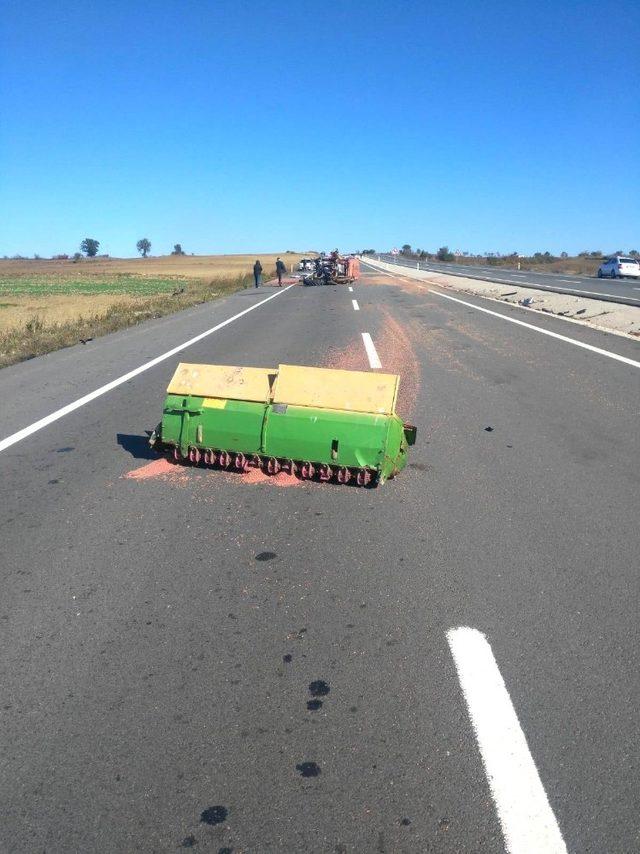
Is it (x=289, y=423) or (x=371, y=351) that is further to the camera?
(x=371, y=351)

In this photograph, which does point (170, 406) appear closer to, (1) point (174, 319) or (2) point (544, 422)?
(2) point (544, 422)

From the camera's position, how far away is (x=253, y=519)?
16.1 ft

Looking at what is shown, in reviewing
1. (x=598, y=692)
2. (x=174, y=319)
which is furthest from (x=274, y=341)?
(x=598, y=692)

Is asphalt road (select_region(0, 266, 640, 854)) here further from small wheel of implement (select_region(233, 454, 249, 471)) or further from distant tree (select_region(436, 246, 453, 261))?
distant tree (select_region(436, 246, 453, 261))

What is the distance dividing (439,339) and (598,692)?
12.5 m

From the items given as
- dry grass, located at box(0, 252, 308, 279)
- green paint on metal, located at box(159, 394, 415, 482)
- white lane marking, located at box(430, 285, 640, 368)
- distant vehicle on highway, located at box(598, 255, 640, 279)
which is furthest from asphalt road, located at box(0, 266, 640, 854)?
dry grass, located at box(0, 252, 308, 279)

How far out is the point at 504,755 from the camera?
8.59 ft

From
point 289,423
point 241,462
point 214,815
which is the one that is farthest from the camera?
point 241,462

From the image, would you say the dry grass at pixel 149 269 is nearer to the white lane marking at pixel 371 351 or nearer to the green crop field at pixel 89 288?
the green crop field at pixel 89 288

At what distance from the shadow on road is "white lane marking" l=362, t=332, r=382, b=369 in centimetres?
493

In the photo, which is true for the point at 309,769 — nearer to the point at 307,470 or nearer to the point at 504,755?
the point at 504,755

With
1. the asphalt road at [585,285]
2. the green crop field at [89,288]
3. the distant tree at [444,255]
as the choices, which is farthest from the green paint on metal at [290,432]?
the distant tree at [444,255]

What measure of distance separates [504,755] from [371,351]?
10.6 m

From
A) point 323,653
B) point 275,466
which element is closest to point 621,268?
point 275,466
